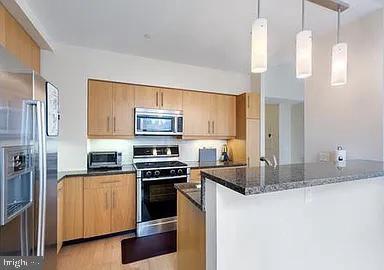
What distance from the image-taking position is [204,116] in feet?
12.7

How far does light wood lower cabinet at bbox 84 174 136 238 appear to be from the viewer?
2852 millimetres

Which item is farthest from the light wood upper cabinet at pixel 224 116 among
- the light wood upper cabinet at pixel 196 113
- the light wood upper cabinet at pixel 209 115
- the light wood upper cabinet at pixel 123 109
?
the light wood upper cabinet at pixel 123 109

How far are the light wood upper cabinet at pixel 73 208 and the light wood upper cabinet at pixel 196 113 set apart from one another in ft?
5.81

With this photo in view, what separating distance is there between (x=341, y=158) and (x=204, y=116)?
2222mm

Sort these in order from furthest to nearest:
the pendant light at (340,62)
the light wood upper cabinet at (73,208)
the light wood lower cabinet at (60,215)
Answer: the light wood upper cabinet at (73,208) → the light wood lower cabinet at (60,215) → the pendant light at (340,62)

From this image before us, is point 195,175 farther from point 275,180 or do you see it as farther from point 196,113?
point 275,180

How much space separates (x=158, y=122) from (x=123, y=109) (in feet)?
1.84

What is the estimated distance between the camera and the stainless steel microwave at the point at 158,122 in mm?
3359

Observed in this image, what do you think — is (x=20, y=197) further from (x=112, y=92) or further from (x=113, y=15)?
(x=112, y=92)

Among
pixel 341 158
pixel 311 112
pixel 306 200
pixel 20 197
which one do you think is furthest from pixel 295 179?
pixel 311 112

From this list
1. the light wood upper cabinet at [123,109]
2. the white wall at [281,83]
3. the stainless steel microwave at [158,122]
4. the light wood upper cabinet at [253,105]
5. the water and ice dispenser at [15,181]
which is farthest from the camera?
the white wall at [281,83]

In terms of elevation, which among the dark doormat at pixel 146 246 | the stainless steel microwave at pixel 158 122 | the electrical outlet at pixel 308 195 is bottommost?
the dark doormat at pixel 146 246

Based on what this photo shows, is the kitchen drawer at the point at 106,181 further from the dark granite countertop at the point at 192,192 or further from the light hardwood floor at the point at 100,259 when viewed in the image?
the dark granite countertop at the point at 192,192

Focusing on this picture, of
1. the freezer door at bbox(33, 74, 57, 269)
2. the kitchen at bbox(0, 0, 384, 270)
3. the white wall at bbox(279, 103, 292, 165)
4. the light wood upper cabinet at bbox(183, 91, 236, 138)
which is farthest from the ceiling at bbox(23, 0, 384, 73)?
the white wall at bbox(279, 103, 292, 165)
